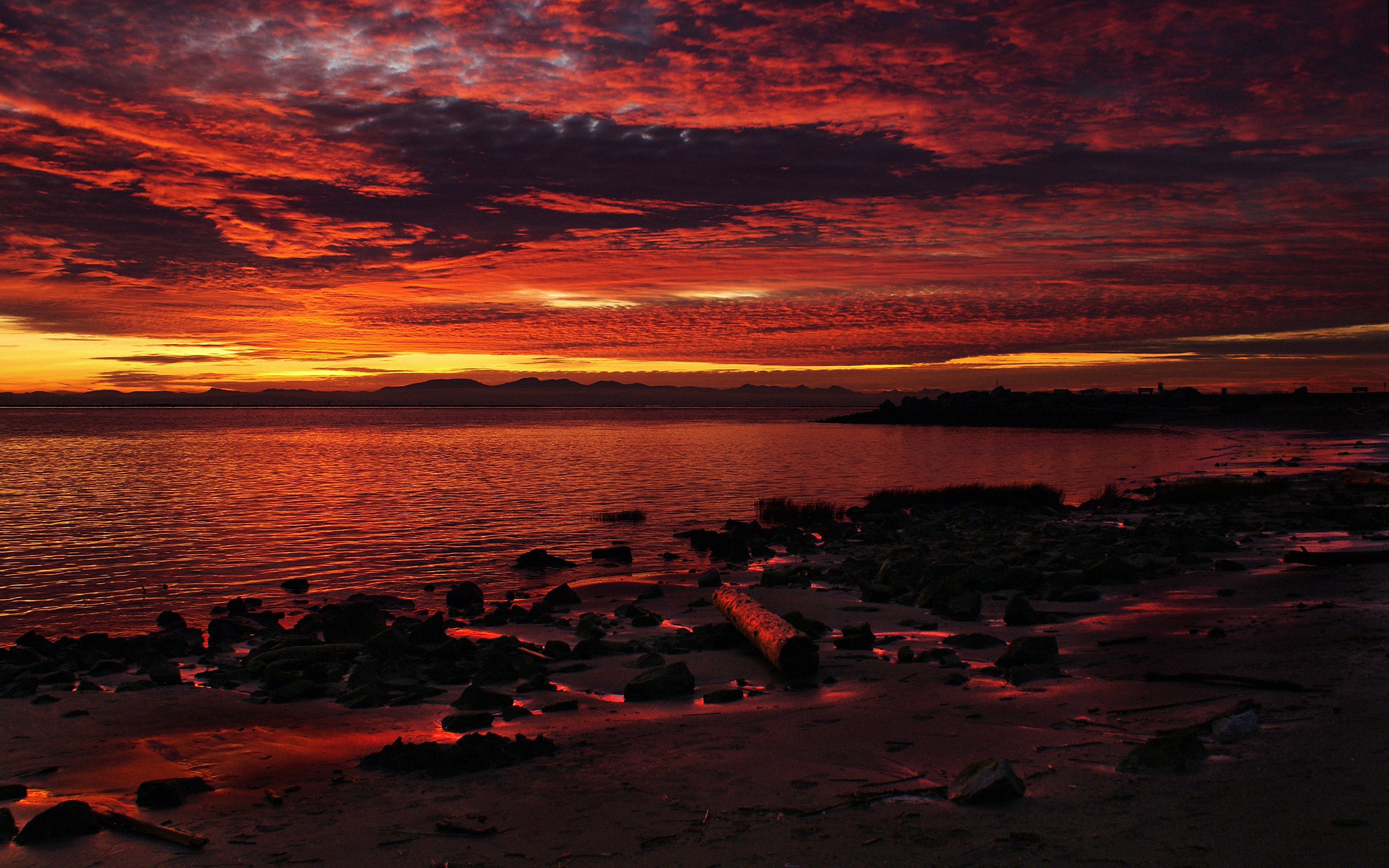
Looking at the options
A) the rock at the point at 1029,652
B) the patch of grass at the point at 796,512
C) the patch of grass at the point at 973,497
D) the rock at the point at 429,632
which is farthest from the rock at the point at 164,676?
the patch of grass at the point at 973,497

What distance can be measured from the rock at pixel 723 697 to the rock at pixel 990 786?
141 inches

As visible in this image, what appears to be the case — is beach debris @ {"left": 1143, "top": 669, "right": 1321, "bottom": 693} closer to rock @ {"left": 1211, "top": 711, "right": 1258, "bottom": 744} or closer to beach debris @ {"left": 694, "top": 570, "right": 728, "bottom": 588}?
rock @ {"left": 1211, "top": 711, "right": 1258, "bottom": 744}

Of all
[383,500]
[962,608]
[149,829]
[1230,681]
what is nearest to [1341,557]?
[962,608]

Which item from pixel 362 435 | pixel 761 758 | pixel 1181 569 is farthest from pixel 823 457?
pixel 362 435

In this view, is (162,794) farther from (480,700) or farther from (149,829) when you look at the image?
(480,700)

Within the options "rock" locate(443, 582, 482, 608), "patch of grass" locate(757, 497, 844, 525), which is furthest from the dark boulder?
"patch of grass" locate(757, 497, 844, 525)

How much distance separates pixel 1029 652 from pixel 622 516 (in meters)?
22.0

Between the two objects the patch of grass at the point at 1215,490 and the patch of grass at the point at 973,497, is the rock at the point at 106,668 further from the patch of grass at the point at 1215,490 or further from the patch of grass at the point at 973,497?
the patch of grass at the point at 1215,490

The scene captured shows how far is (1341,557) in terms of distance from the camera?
13.5 meters

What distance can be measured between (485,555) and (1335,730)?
20123mm

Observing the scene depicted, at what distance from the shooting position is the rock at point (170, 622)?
15.1 m

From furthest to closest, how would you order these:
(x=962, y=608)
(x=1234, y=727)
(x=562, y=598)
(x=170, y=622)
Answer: (x=562, y=598)
(x=170, y=622)
(x=962, y=608)
(x=1234, y=727)

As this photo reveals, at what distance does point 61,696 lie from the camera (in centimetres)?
1030

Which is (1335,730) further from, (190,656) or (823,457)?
(823,457)
